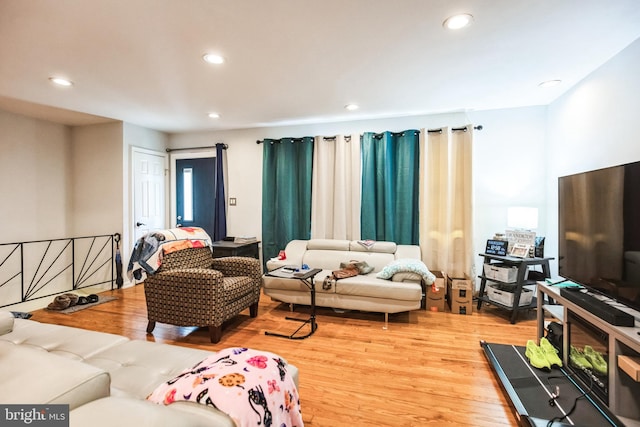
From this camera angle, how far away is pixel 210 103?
3.56 metres

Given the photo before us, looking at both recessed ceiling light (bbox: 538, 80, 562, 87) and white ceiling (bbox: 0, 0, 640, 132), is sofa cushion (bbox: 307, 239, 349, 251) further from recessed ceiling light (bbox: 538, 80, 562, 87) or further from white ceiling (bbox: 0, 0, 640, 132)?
recessed ceiling light (bbox: 538, 80, 562, 87)

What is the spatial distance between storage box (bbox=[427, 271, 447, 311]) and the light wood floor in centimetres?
11

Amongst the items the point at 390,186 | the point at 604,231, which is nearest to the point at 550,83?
the point at 604,231

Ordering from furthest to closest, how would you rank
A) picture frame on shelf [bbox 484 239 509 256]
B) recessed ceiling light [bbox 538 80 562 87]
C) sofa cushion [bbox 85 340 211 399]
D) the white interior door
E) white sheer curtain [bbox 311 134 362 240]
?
1. the white interior door
2. white sheer curtain [bbox 311 134 362 240]
3. picture frame on shelf [bbox 484 239 509 256]
4. recessed ceiling light [bbox 538 80 562 87]
5. sofa cushion [bbox 85 340 211 399]

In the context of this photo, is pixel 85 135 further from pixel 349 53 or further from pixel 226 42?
pixel 349 53

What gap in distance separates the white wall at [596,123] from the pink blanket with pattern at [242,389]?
296cm

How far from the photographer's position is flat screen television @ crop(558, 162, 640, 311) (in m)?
1.70

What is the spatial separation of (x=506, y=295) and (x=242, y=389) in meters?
3.19

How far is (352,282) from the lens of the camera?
326 cm

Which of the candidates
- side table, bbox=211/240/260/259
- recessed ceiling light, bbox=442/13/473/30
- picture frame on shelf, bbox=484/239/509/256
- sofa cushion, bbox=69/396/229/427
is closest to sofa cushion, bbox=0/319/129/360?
sofa cushion, bbox=69/396/229/427

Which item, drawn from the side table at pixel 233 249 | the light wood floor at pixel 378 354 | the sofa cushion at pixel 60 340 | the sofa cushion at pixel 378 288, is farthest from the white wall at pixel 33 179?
the sofa cushion at pixel 378 288

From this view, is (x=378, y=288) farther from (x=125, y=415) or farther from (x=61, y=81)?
(x=61, y=81)

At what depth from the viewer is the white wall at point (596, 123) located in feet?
7.64

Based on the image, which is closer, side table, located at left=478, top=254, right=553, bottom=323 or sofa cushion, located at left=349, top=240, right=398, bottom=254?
side table, located at left=478, top=254, right=553, bottom=323
